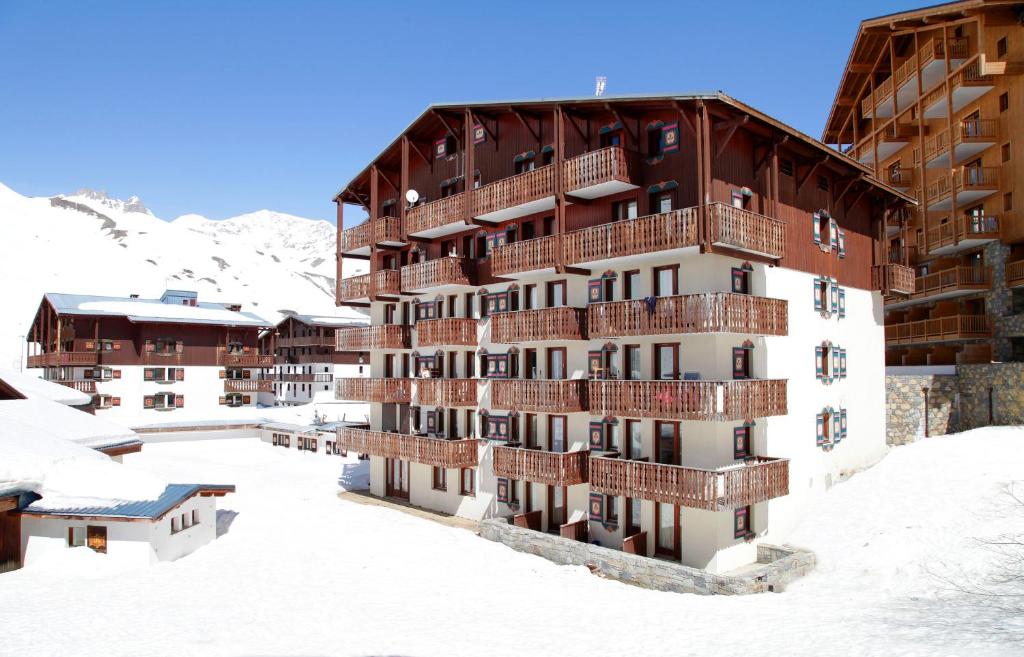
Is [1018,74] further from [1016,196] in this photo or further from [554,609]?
[554,609]

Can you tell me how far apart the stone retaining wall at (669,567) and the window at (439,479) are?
772 centimetres

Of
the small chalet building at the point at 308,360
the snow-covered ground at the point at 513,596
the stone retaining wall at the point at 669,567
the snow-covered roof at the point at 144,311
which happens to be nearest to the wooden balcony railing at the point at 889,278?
the snow-covered ground at the point at 513,596

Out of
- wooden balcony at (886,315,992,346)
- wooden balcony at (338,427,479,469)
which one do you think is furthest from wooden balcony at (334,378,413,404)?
wooden balcony at (886,315,992,346)

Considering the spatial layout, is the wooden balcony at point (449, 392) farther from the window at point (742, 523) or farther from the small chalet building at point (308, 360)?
the small chalet building at point (308, 360)

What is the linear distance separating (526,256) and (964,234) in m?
27.5

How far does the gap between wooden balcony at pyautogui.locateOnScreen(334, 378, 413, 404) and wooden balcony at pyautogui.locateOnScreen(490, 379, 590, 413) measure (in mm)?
8015

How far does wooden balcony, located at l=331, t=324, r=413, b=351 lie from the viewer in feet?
115

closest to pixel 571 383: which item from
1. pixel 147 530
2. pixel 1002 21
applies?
pixel 147 530

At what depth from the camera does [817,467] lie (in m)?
26.7

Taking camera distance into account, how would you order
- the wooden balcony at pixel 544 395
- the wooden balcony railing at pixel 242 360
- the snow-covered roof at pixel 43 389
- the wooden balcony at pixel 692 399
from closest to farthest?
the wooden balcony at pixel 692 399 → the wooden balcony at pixel 544 395 → the snow-covered roof at pixel 43 389 → the wooden balcony railing at pixel 242 360

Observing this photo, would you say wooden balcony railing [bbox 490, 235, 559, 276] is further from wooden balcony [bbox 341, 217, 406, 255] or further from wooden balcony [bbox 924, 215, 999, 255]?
wooden balcony [bbox 924, 215, 999, 255]

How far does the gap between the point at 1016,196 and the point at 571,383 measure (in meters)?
28.5

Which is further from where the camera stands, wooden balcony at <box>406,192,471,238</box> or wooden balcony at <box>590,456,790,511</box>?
wooden balcony at <box>406,192,471,238</box>

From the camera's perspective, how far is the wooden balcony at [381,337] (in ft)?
115
